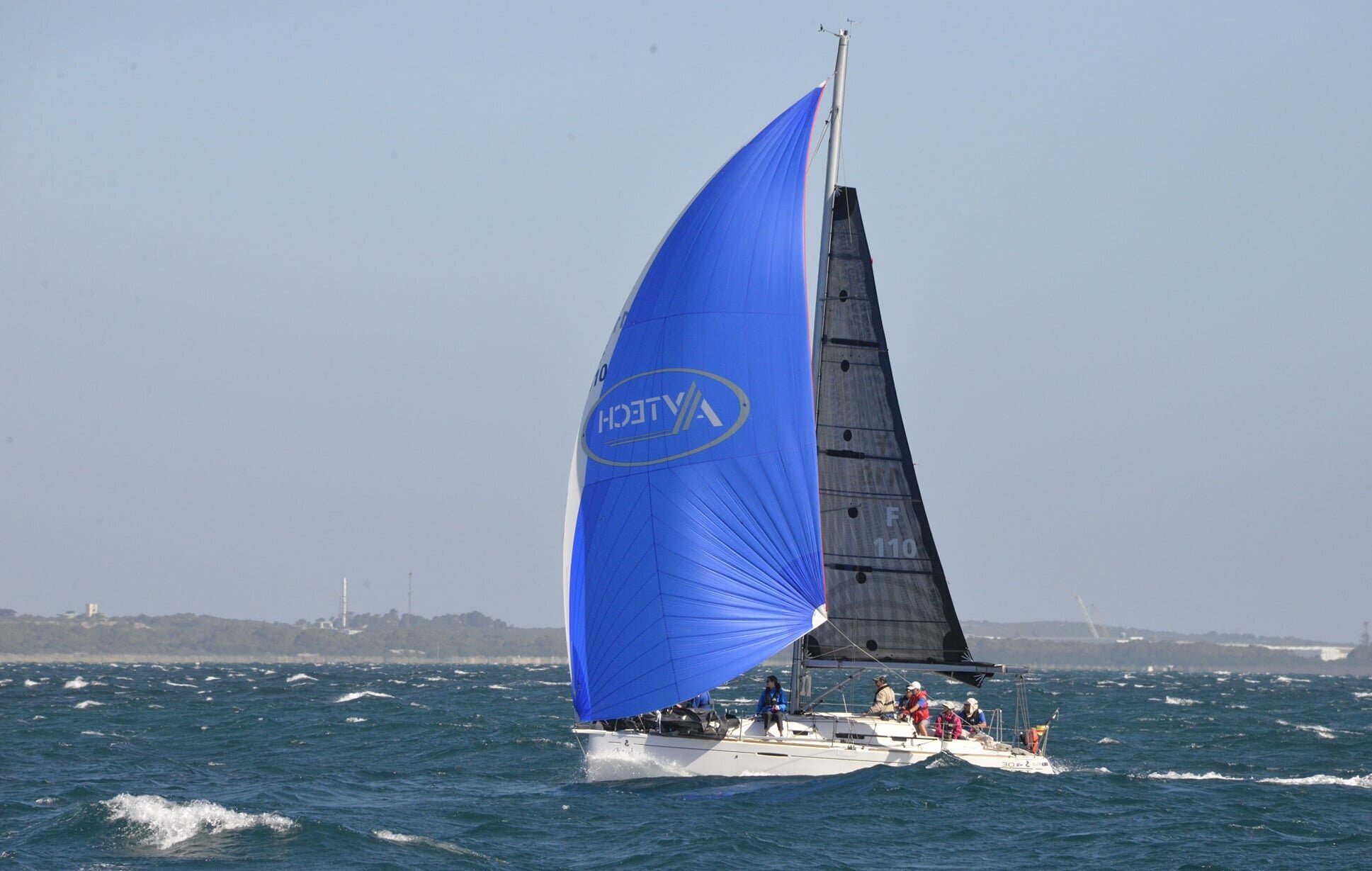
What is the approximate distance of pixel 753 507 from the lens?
72.4ft

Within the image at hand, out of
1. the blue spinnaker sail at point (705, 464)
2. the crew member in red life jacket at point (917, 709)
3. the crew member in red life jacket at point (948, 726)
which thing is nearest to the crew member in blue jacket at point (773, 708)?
the blue spinnaker sail at point (705, 464)

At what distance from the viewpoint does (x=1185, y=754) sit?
32219mm

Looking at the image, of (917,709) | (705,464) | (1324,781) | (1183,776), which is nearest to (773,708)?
(917,709)

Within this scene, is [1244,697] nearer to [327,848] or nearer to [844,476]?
[844,476]

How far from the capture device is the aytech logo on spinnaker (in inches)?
875

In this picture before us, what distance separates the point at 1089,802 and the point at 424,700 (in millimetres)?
33409

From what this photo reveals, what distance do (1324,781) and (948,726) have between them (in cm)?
744

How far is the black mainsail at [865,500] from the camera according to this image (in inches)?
944

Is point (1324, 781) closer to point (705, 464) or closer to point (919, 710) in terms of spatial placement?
point (919, 710)

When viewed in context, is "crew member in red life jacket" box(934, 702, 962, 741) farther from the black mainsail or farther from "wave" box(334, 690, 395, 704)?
"wave" box(334, 690, 395, 704)

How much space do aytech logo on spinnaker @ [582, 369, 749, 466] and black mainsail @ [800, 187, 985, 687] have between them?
2250 mm

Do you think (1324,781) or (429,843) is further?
(1324,781)

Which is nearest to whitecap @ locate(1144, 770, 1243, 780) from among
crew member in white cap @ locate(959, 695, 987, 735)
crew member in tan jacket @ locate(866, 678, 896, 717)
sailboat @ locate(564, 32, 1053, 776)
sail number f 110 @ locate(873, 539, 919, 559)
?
sailboat @ locate(564, 32, 1053, 776)

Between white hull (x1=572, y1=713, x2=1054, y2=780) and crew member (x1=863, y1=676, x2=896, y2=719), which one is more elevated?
crew member (x1=863, y1=676, x2=896, y2=719)
